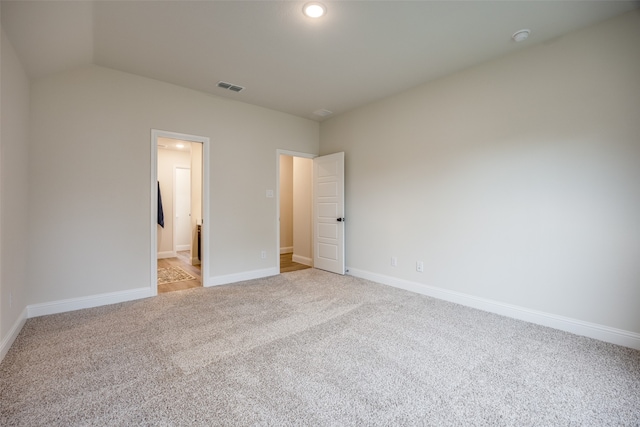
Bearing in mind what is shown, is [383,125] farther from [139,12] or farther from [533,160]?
[139,12]

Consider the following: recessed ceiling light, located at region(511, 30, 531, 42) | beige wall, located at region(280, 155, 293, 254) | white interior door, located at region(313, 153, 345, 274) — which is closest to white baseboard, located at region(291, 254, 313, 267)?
white interior door, located at region(313, 153, 345, 274)

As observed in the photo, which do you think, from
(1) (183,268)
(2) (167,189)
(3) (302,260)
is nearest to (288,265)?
(3) (302,260)

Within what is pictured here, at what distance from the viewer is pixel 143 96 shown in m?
3.54

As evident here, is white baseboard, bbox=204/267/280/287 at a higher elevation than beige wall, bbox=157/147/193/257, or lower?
lower

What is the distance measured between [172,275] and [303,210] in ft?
8.88

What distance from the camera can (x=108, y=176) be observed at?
331 centimetres

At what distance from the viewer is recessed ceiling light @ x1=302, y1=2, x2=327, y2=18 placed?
2245 millimetres

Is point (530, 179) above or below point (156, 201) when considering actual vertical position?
above

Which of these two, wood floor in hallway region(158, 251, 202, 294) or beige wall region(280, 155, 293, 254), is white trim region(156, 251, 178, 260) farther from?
beige wall region(280, 155, 293, 254)

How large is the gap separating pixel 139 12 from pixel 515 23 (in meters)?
3.18

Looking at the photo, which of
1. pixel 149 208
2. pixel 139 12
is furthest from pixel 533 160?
pixel 149 208

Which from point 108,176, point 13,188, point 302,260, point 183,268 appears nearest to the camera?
point 13,188

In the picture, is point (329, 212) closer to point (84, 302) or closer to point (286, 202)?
point (286, 202)

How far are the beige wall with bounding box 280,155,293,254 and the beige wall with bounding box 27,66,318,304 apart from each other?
8.67 feet
